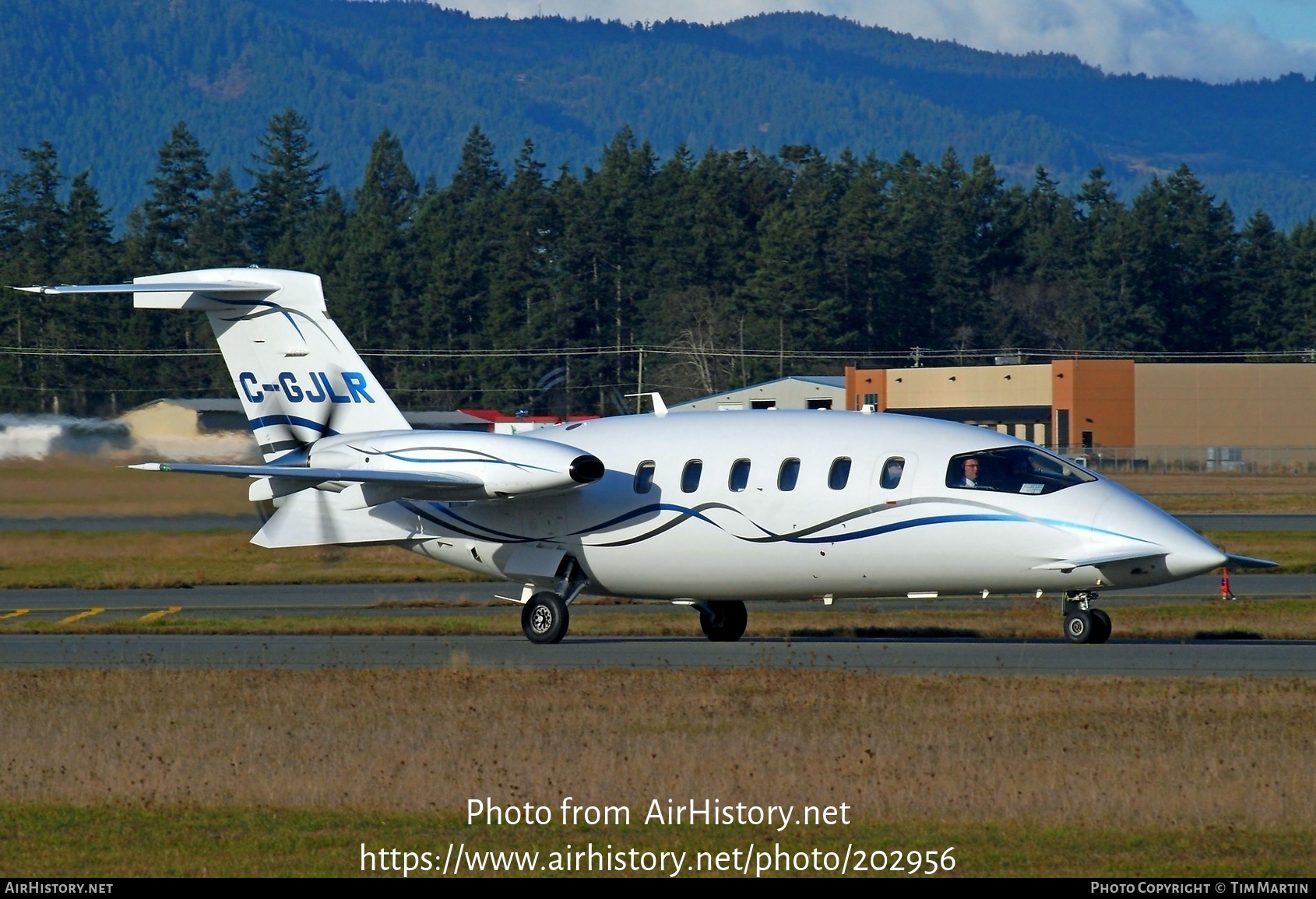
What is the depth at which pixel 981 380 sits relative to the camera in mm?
97562

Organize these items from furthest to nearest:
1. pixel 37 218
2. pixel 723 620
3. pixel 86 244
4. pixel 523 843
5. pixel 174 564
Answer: pixel 37 218 → pixel 86 244 → pixel 174 564 → pixel 723 620 → pixel 523 843

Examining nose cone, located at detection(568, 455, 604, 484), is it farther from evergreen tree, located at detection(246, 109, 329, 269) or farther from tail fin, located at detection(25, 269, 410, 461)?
evergreen tree, located at detection(246, 109, 329, 269)

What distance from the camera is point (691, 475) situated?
24672 mm

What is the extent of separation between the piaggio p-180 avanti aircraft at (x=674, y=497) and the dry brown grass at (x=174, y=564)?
845cm

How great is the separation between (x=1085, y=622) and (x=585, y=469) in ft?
23.3

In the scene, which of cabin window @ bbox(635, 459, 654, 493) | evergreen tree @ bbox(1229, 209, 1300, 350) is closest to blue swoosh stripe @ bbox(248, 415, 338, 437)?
cabin window @ bbox(635, 459, 654, 493)

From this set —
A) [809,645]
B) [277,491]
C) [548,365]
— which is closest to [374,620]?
[277,491]

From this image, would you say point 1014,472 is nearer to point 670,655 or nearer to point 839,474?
point 839,474

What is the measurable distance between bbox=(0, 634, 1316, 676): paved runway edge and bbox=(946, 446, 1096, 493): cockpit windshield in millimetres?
2162

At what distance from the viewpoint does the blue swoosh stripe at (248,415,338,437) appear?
88.1 feet

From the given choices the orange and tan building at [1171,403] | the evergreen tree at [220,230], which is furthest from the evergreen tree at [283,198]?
the orange and tan building at [1171,403]

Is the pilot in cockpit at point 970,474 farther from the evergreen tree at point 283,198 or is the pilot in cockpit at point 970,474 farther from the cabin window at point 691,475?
the evergreen tree at point 283,198

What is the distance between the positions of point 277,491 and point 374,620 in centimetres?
394

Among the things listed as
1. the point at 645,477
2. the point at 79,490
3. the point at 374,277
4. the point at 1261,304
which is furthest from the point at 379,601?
the point at 1261,304
